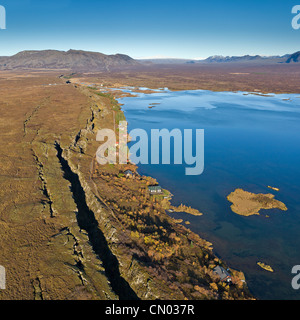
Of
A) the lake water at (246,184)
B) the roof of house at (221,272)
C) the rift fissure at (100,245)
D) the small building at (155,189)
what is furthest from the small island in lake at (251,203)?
the rift fissure at (100,245)

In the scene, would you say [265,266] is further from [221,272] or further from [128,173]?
[128,173]

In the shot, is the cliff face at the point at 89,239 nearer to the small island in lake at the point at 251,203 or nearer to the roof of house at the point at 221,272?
the roof of house at the point at 221,272

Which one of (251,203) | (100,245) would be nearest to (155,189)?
(100,245)

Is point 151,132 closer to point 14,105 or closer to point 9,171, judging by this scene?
point 9,171

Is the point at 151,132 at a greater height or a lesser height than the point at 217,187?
greater

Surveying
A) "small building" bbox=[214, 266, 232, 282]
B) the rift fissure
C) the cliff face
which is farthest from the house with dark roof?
the rift fissure

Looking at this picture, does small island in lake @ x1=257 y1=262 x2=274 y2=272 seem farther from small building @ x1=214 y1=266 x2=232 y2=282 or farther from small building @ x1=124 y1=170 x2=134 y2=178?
small building @ x1=124 y1=170 x2=134 y2=178

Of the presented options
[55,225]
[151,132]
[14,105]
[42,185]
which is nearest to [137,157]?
[151,132]
